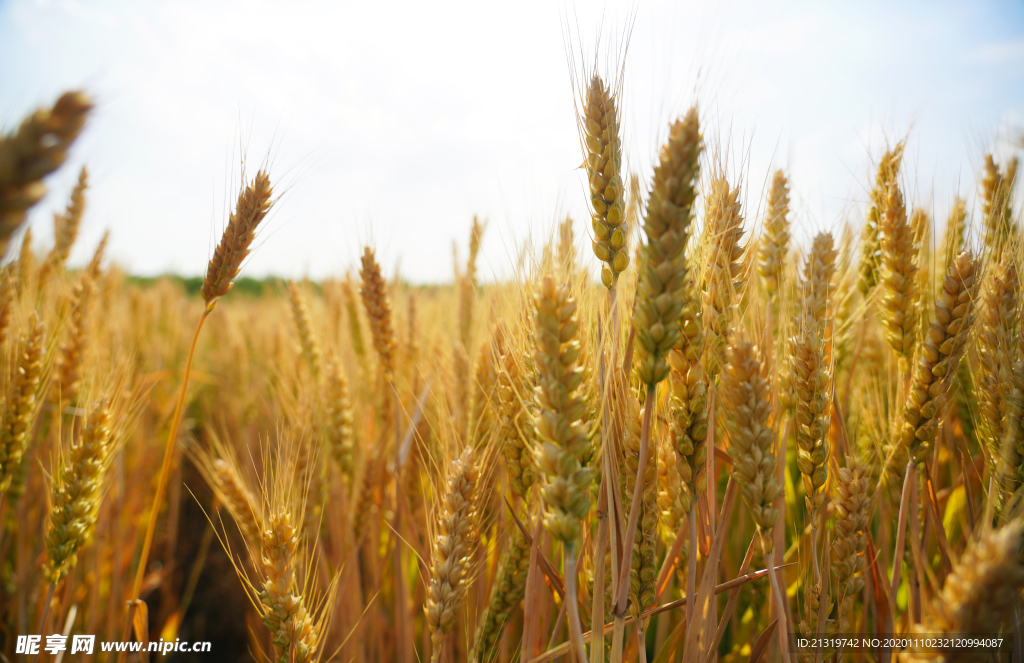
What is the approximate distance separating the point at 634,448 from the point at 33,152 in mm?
1128

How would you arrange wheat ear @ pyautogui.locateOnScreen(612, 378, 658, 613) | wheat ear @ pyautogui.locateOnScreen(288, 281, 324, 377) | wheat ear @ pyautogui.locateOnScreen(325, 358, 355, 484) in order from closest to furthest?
1. wheat ear @ pyautogui.locateOnScreen(612, 378, 658, 613)
2. wheat ear @ pyautogui.locateOnScreen(325, 358, 355, 484)
3. wheat ear @ pyautogui.locateOnScreen(288, 281, 324, 377)

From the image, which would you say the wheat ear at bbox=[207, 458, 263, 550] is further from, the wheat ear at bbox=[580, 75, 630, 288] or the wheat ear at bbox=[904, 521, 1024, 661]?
the wheat ear at bbox=[904, 521, 1024, 661]

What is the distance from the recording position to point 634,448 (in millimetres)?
1045

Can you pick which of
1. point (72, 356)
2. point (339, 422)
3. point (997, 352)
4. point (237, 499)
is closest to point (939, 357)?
point (997, 352)

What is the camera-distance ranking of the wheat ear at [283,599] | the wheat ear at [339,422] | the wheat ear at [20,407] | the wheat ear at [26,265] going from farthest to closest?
the wheat ear at [26,265] < the wheat ear at [339,422] < the wheat ear at [20,407] < the wheat ear at [283,599]

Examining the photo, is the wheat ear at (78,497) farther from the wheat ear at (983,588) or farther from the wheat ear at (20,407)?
the wheat ear at (983,588)

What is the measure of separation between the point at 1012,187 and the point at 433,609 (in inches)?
106

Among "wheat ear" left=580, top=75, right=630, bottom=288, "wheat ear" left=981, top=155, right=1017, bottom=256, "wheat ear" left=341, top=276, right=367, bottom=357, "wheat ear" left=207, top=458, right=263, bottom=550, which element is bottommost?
"wheat ear" left=207, top=458, right=263, bottom=550

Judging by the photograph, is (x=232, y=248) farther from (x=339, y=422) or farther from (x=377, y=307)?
(x=339, y=422)

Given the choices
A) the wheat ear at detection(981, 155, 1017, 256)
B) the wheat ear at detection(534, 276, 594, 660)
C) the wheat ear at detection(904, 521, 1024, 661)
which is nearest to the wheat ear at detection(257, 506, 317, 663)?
→ the wheat ear at detection(534, 276, 594, 660)

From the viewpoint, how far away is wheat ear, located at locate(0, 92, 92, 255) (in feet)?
1.95

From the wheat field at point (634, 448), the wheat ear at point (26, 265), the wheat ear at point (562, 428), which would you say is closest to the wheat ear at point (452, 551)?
the wheat field at point (634, 448)

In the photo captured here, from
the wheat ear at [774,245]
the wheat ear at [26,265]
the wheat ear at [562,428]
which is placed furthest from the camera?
the wheat ear at [26,265]

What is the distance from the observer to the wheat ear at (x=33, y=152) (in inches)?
23.5
